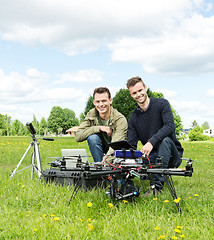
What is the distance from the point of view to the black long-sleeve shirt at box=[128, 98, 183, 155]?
4531 mm

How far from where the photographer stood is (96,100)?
4.85 metres

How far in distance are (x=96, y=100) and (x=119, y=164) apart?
1629 millimetres

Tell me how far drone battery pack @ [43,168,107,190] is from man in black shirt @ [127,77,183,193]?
34.8 inches

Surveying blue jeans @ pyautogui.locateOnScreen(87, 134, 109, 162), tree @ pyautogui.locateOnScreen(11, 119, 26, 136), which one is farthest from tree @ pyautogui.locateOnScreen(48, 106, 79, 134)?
blue jeans @ pyautogui.locateOnScreen(87, 134, 109, 162)

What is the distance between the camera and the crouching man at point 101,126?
486 centimetres

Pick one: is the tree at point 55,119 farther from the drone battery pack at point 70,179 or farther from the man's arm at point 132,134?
the man's arm at point 132,134

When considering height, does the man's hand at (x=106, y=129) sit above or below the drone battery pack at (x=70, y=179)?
above

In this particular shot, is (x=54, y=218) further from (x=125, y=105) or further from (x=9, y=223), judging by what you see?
(x=125, y=105)

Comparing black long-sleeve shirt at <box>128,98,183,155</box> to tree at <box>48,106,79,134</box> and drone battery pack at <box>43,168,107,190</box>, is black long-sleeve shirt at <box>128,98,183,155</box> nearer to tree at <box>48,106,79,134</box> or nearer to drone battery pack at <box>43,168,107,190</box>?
drone battery pack at <box>43,168,107,190</box>

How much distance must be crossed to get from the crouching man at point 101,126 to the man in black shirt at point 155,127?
0.73 feet

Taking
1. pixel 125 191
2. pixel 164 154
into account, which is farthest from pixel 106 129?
pixel 125 191

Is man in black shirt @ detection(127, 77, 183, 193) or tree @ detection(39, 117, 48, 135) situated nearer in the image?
man in black shirt @ detection(127, 77, 183, 193)

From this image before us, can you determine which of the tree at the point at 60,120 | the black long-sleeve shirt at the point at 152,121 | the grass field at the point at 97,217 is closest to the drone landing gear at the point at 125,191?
the grass field at the point at 97,217

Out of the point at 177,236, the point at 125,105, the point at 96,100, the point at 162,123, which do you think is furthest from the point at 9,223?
the point at 125,105
